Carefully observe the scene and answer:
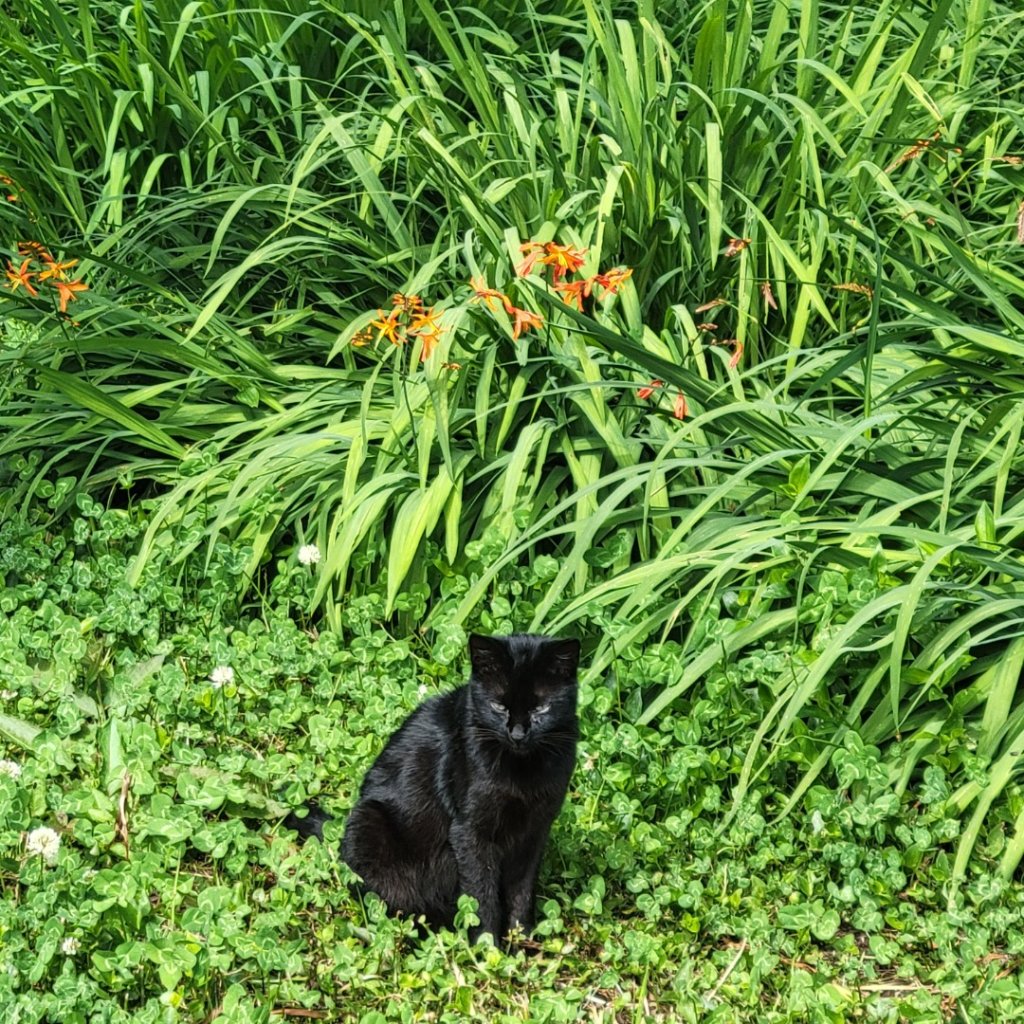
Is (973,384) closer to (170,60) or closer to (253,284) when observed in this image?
(253,284)

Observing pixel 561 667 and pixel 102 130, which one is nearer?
pixel 561 667

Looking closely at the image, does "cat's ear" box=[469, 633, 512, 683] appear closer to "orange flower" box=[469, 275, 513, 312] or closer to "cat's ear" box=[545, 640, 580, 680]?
"cat's ear" box=[545, 640, 580, 680]

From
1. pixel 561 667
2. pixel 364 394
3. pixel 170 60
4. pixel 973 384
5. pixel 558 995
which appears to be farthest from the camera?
pixel 170 60

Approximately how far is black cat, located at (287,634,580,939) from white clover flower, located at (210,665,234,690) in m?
0.54

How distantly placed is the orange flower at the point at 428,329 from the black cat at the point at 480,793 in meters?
0.99

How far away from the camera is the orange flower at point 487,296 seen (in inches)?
149

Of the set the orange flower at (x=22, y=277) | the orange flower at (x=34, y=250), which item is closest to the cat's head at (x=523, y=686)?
the orange flower at (x=22, y=277)

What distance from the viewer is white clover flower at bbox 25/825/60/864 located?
2.90 meters

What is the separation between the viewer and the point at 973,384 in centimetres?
379

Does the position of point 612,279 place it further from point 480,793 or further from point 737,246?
point 480,793

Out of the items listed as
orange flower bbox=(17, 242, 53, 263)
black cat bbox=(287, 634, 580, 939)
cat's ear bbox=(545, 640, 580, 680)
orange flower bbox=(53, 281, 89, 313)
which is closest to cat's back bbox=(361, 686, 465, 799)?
black cat bbox=(287, 634, 580, 939)

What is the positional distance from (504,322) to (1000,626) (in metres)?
1.44

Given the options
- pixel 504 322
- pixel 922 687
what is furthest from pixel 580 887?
pixel 504 322

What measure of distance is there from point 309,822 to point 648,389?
1350 mm
